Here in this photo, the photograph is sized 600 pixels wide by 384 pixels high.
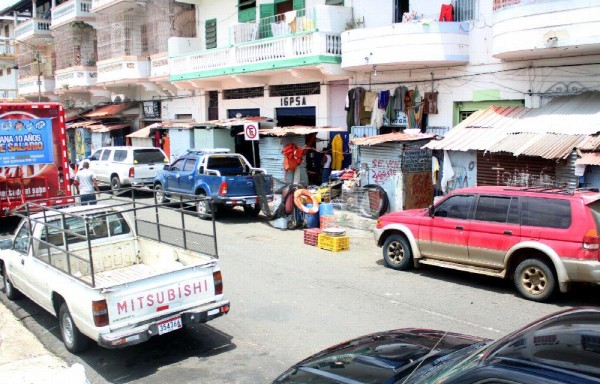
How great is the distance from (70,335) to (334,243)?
21.8ft

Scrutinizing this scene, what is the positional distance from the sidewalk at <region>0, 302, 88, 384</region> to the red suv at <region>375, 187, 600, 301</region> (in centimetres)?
626

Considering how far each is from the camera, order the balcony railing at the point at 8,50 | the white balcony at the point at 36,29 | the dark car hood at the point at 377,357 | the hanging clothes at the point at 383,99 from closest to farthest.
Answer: the dark car hood at the point at 377,357
the hanging clothes at the point at 383,99
the white balcony at the point at 36,29
the balcony railing at the point at 8,50

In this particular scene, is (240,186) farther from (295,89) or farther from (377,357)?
(377,357)

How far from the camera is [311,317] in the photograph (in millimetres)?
7926

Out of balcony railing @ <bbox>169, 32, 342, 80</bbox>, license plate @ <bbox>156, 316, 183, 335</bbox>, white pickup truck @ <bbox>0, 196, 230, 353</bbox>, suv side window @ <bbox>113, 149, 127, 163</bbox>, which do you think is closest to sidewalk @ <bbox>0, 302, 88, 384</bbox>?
white pickup truck @ <bbox>0, 196, 230, 353</bbox>

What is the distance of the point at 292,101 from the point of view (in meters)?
21.3

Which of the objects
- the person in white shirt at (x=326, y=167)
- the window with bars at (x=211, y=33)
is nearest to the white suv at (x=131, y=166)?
the window with bars at (x=211, y=33)

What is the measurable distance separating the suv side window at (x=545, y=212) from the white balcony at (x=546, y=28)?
4732mm

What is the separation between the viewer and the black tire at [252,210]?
54.9 ft

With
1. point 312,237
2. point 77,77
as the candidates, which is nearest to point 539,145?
point 312,237

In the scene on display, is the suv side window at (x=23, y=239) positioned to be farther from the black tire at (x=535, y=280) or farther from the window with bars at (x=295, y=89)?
the window with bars at (x=295, y=89)

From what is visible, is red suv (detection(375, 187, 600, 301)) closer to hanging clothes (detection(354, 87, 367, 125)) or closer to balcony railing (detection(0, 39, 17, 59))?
hanging clothes (detection(354, 87, 367, 125))

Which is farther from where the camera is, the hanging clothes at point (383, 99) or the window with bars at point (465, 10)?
the hanging clothes at point (383, 99)

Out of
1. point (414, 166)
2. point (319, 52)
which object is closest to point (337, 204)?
point (414, 166)
